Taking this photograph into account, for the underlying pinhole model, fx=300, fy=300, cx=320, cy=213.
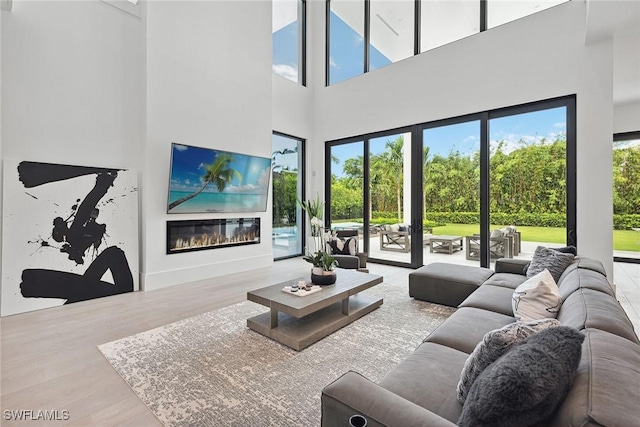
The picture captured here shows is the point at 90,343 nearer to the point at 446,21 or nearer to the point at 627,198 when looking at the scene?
the point at 446,21

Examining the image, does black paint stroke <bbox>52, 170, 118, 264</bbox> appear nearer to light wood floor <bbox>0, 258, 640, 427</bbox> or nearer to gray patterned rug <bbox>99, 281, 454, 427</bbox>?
light wood floor <bbox>0, 258, 640, 427</bbox>

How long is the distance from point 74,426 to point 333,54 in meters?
8.06

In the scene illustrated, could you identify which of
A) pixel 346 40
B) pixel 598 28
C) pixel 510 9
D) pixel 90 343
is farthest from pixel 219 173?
pixel 598 28

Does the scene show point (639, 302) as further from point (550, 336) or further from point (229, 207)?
point (229, 207)

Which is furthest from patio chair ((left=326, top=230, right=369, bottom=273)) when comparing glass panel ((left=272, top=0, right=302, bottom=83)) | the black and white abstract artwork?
glass panel ((left=272, top=0, right=302, bottom=83))

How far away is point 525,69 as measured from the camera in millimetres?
4820

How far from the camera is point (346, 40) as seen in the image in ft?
24.0

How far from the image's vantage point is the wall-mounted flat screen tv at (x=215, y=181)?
493cm

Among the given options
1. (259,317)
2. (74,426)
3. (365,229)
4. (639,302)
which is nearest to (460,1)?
(365,229)

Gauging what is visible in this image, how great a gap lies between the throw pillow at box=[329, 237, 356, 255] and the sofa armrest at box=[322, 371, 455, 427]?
411 centimetres

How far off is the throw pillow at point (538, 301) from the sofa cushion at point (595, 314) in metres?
0.07

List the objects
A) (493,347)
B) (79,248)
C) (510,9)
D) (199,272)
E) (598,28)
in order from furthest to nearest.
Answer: (199,272), (510,9), (79,248), (598,28), (493,347)

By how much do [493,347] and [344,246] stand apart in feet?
13.6

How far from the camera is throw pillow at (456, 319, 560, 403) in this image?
129 centimetres
